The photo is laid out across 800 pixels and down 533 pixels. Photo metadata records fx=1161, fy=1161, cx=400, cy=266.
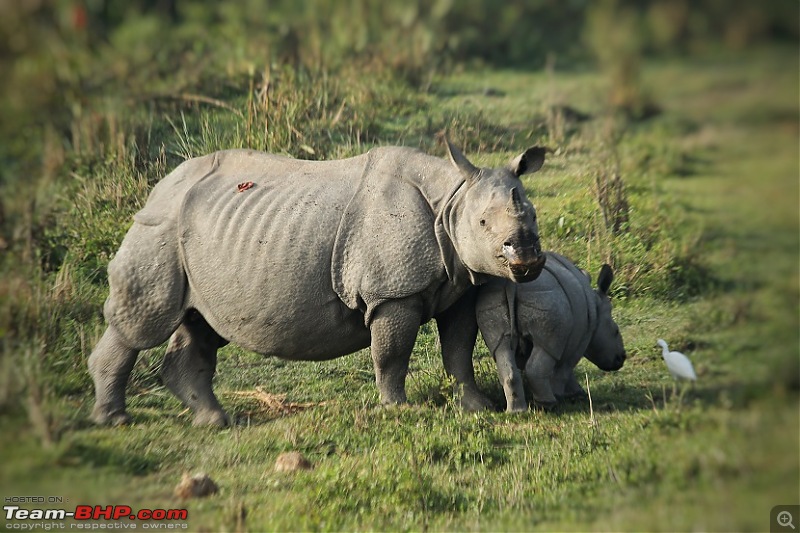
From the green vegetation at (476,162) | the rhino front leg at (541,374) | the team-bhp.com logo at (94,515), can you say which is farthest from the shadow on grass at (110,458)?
the rhino front leg at (541,374)

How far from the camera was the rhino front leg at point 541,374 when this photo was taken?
883 centimetres

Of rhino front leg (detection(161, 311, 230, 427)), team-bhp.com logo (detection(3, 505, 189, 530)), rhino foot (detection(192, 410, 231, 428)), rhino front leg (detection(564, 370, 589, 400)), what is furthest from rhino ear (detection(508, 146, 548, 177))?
team-bhp.com logo (detection(3, 505, 189, 530))

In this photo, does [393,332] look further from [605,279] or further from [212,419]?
[605,279]

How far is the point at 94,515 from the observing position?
657 cm

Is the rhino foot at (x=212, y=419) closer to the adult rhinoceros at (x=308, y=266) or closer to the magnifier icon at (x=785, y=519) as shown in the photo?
the adult rhinoceros at (x=308, y=266)

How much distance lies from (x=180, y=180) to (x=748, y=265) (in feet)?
17.3

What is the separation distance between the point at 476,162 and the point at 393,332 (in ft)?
15.1

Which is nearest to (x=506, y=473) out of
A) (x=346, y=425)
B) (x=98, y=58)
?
(x=346, y=425)

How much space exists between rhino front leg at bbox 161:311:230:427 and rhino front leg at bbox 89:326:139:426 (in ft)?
1.04

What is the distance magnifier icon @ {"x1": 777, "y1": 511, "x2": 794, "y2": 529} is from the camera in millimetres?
4855

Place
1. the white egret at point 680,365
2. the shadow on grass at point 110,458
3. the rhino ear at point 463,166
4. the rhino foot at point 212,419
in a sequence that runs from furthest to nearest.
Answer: the rhino foot at point 212,419 < the rhino ear at point 463,166 < the white egret at point 680,365 < the shadow on grass at point 110,458

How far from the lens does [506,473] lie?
762cm

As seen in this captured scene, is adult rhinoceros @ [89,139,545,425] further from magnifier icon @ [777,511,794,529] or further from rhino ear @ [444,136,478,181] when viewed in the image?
magnifier icon @ [777,511,794,529]

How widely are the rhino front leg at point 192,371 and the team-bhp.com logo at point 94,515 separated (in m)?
2.18
